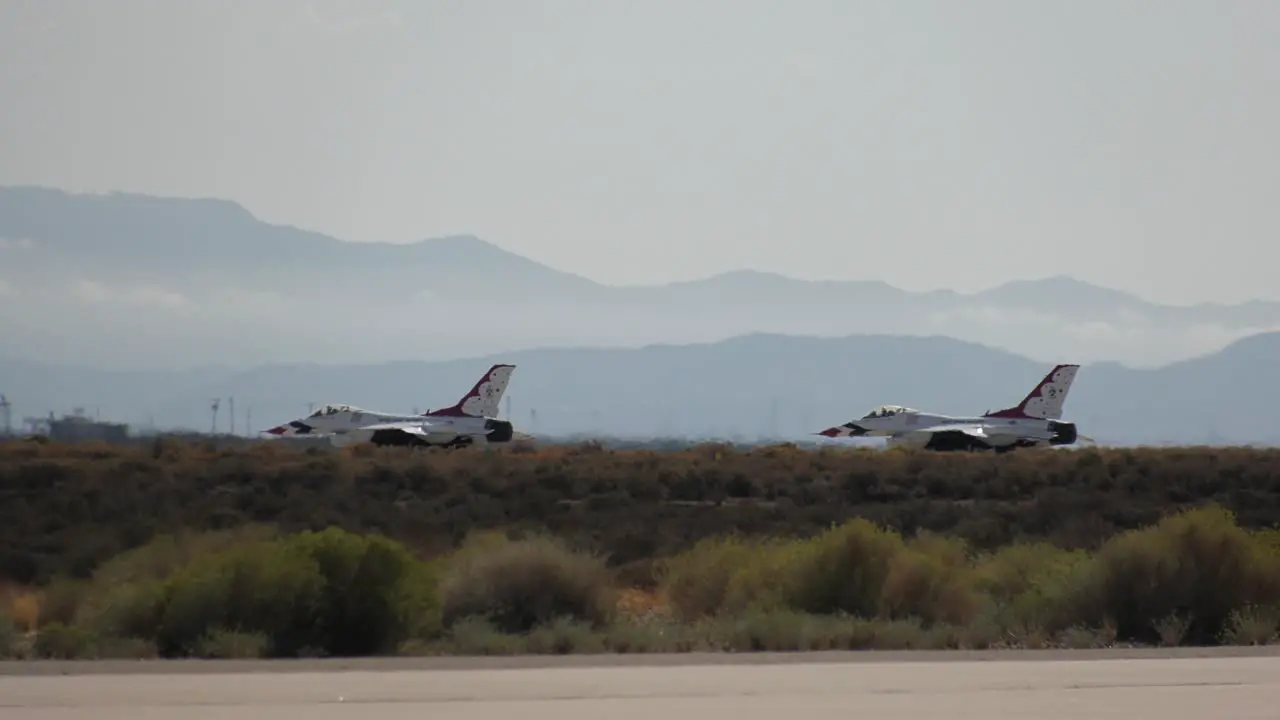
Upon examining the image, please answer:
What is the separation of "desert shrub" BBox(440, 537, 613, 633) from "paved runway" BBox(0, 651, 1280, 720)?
4205 mm

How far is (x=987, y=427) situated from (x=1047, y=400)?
4097mm

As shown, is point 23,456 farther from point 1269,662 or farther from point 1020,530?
point 1269,662

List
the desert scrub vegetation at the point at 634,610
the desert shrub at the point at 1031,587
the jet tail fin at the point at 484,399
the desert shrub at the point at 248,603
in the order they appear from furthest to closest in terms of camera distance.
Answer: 1. the jet tail fin at the point at 484,399
2. the desert shrub at the point at 1031,587
3. the desert scrub vegetation at the point at 634,610
4. the desert shrub at the point at 248,603

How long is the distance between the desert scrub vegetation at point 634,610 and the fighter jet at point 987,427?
3853cm

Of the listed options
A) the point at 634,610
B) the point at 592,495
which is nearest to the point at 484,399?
the point at 592,495

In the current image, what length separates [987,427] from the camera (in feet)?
198

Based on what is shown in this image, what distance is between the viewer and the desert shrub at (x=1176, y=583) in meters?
17.2

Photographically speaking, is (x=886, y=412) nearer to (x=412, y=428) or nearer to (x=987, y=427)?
(x=987, y=427)

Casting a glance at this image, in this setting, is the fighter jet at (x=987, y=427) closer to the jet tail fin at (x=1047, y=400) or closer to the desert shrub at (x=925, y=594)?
the jet tail fin at (x=1047, y=400)

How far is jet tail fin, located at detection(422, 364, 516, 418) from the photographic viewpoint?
61.4m

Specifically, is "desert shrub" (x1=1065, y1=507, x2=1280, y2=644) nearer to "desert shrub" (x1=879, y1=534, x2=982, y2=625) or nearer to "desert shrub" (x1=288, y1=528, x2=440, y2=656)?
"desert shrub" (x1=879, y1=534, x2=982, y2=625)

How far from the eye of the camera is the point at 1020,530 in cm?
3228

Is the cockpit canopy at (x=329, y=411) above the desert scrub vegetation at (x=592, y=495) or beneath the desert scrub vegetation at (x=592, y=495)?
above

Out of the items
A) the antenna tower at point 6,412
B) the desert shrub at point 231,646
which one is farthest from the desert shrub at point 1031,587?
the antenna tower at point 6,412
